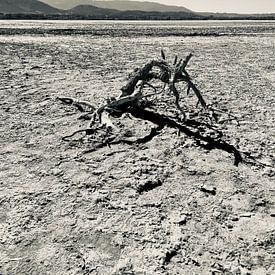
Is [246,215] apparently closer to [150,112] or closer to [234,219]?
[234,219]

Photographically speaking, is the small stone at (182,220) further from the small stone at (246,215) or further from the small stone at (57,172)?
the small stone at (57,172)

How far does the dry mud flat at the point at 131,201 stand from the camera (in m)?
4.30

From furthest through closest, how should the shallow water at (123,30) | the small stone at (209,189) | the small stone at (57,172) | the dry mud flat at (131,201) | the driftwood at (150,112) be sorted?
the shallow water at (123,30)
the driftwood at (150,112)
the small stone at (57,172)
the small stone at (209,189)
the dry mud flat at (131,201)

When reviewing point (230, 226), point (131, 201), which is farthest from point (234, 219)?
point (131, 201)

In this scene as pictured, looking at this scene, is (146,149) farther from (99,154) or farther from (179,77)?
(179,77)

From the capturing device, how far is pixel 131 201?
545cm

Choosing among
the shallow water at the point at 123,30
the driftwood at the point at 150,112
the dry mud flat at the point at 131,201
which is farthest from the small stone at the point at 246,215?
the shallow water at the point at 123,30

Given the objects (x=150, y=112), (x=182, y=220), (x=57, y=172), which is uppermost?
(x=182, y=220)

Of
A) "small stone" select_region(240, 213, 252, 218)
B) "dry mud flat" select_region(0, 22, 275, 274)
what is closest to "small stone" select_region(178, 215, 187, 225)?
"dry mud flat" select_region(0, 22, 275, 274)

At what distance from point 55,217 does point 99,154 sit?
6.84 ft

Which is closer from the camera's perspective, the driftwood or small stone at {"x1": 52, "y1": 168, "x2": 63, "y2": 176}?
small stone at {"x1": 52, "y1": 168, "x2": 63, "y2": 176}

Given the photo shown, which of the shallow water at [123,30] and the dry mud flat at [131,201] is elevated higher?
the dry mud flat at [131,201]

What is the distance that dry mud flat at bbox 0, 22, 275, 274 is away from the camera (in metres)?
4.30

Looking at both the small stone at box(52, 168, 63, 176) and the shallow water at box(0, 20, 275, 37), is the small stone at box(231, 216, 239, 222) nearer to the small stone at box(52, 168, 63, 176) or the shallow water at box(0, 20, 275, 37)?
the small stone at box(52, 168, 63, 176)
